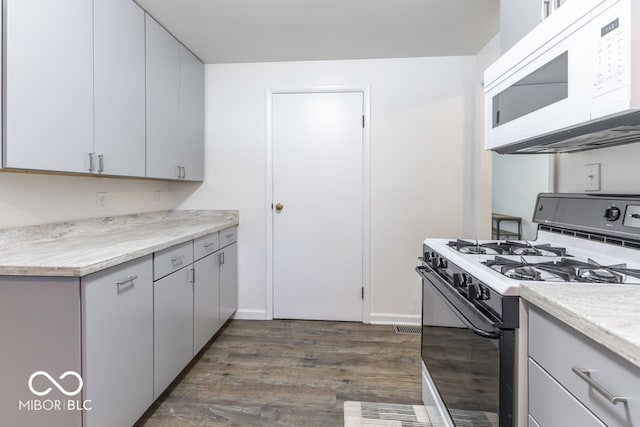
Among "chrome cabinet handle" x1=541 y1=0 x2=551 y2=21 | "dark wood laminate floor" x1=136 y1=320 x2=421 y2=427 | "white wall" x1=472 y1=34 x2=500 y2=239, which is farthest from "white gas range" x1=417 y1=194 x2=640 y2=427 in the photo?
"white wall" x1=472 y1=34 x2=500 y2=239

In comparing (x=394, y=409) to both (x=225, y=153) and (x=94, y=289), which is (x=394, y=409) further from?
(x=225, y=153)

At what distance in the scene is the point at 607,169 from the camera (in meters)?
1.32

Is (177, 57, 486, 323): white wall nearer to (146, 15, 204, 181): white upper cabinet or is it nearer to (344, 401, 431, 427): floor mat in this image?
(146, 15, 204, 181): white upper cabinet

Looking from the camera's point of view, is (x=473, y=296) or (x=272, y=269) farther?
(x=272, y=269)

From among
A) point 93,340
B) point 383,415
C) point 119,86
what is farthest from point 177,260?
point 383,415

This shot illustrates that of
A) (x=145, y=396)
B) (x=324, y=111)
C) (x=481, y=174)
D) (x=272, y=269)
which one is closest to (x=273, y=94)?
(x=324, y=111)

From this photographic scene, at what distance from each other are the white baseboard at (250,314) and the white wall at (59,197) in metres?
1.17

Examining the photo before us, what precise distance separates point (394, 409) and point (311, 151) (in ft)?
6.33

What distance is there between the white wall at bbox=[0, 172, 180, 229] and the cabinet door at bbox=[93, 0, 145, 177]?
35 centimetres

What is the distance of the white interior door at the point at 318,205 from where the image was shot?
8.99 ft

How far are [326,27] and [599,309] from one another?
7.08 feet

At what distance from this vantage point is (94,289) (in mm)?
1183
